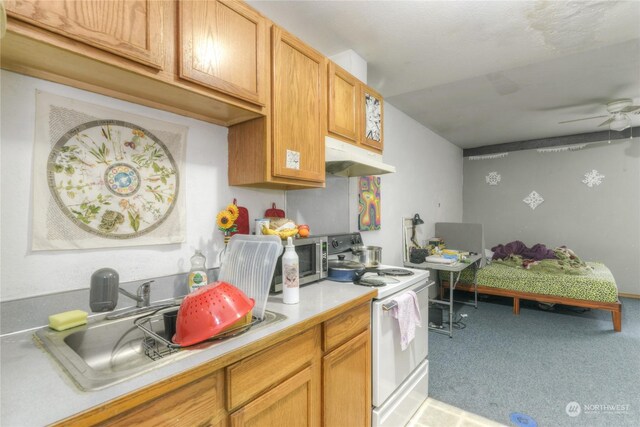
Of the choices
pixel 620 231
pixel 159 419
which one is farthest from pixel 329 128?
pixel 620 231

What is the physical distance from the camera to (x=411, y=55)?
2.21 meters

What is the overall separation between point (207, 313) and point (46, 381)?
1.26 feet

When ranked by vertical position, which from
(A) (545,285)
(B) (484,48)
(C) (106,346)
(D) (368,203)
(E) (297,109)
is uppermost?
(B) (484,48)

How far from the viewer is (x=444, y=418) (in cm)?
186

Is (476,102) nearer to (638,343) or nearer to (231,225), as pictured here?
(638,343)

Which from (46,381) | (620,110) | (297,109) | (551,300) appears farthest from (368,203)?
(620,110)

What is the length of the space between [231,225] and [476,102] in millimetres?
3026

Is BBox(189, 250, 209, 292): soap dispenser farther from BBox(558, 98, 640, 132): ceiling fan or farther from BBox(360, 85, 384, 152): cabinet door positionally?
BBox(558, 98, 640, 132): ceiling fan

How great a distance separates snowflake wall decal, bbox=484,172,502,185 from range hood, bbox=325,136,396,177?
4.04 m

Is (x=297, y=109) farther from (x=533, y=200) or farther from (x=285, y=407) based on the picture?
(x=533, y=200)

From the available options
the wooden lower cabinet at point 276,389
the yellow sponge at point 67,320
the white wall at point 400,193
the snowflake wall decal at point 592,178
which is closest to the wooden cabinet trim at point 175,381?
the wooden lower cabinet at point 276,389

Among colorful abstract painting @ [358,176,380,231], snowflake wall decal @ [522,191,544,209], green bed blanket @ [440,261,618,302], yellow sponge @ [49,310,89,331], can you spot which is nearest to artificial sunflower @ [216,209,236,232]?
yellow sponge @ [49,310,89,331]

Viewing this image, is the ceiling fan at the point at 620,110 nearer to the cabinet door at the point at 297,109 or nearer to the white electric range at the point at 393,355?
the white electric range at the point at 393,355

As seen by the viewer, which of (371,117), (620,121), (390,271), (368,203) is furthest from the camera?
(620,121)
